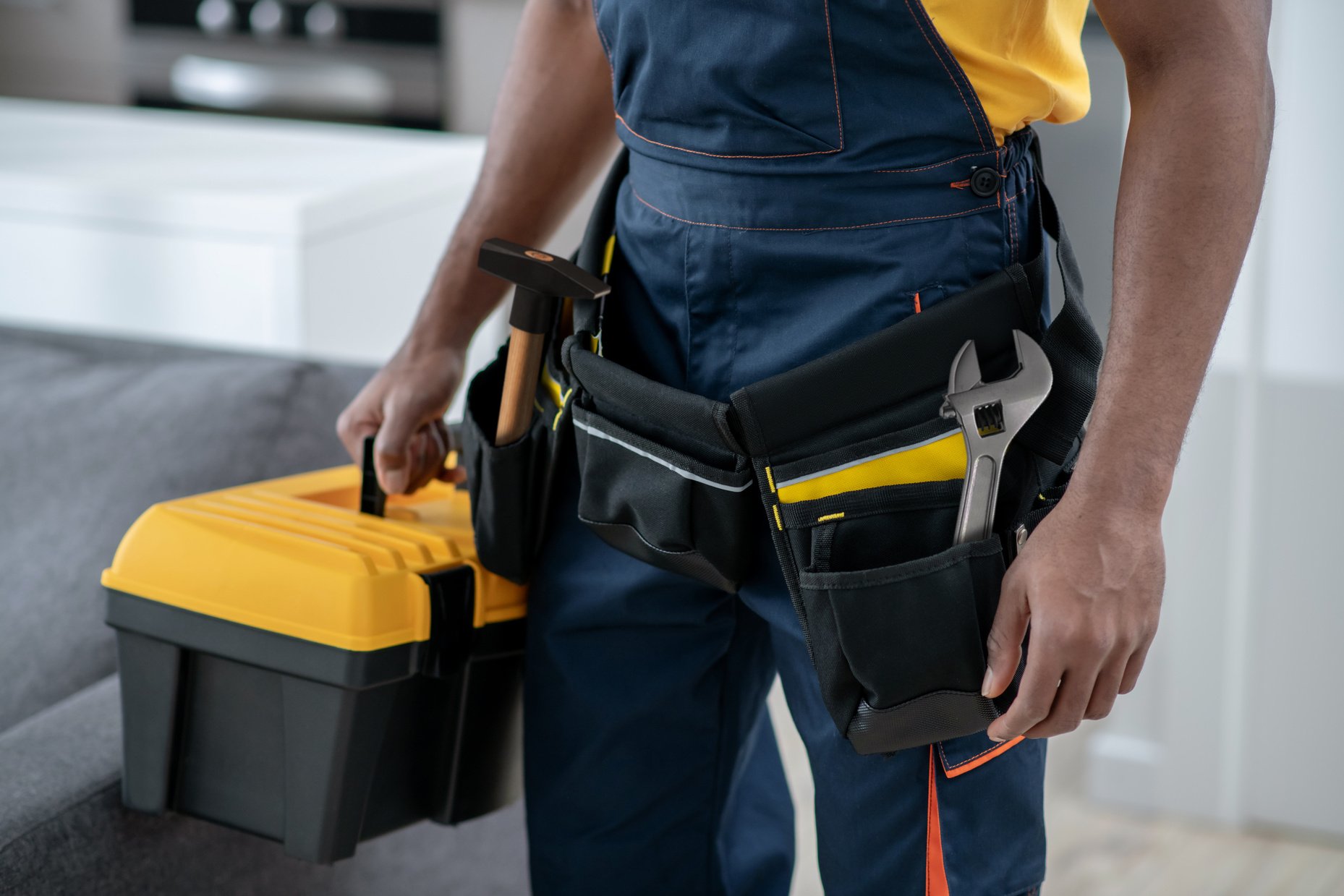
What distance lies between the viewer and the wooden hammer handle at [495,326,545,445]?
3.18ft

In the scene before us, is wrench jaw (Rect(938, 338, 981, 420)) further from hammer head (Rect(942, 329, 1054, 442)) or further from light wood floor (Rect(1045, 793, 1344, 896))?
light wood floor (Rect(1045, 793, 1344, 896))

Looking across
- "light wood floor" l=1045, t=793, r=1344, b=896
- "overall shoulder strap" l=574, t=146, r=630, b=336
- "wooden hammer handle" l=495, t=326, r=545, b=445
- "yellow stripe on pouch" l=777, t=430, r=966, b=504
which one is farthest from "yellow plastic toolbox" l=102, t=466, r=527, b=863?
"light wood floor" l=1045, t=793, r=1344, b=896

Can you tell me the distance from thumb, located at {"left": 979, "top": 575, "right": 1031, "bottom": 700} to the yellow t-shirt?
0.91 feet

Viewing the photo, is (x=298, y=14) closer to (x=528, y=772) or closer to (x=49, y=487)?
(x=49, y=487)

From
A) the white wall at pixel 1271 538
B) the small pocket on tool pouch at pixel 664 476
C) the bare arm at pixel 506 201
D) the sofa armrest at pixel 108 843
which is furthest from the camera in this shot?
the white wall at pixel 1271 538

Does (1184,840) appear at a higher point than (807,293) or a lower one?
lower

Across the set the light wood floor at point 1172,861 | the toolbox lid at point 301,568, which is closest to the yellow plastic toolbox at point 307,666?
the toolbox lid at point 301,568

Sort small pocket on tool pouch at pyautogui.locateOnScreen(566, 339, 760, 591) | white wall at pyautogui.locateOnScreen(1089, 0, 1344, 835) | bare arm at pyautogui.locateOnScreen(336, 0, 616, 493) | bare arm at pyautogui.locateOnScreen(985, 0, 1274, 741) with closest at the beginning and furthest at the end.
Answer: bare arm at pyautogui.locateOnScreen(985, 0, 1274, 741) < small pocket on tool pouch at pyautogui.locateOnScreen(566, 339, 760, 591) < bare arm at pyautogui.locateOnScreen(336, 0, 616, 493) < white wall at pyautogui.locateOnScreen(1089, 0, 1344, 835)

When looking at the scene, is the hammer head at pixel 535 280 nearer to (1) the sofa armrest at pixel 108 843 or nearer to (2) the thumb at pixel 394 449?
(2) the thumb at pixel 394 449

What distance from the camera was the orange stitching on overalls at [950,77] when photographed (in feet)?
2.49

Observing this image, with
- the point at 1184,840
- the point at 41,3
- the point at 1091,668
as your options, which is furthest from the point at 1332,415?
the point at 41,3

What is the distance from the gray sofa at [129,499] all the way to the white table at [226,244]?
13.0 inches

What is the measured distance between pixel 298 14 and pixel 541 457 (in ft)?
11.8

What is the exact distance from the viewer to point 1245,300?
6.12 feet
